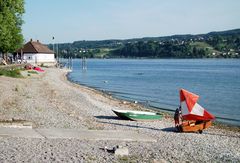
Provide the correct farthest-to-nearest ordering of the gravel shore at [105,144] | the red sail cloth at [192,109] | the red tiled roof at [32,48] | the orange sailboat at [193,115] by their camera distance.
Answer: the red tiled roof at [32,48] → the red sail cloth at [192,109] → the orange sailboat at [193,115] → the gravel shore at [105,144]

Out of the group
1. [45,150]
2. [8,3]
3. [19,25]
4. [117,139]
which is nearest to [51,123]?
[117,139]

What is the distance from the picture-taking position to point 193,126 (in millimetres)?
21641

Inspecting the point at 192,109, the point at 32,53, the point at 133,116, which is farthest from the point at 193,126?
the point at 32,53

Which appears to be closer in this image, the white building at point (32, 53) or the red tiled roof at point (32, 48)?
the white building at point (32, 53)

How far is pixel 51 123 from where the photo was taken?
773 inches

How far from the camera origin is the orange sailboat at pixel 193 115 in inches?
857

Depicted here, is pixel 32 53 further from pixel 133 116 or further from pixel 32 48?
pixel 133 116

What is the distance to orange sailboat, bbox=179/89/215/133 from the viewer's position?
21.8 m

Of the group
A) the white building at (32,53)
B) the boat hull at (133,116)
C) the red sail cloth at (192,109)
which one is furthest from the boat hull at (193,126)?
the white building at (32,53)

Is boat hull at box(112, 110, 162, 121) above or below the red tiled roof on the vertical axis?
below

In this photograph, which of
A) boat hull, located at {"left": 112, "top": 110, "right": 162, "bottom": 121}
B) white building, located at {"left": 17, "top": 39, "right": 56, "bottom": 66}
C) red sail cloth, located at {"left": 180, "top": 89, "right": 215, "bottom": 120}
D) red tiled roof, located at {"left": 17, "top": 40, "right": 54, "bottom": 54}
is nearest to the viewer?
red sail cloth, located at {"left": 180, "top": 89, "right": 215, "bottom": 120}

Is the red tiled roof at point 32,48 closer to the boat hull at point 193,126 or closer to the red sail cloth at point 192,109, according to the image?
the red sail cloth at point 192,109

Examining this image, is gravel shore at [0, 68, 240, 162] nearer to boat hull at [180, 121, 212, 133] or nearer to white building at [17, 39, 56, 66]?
boat hull at [180, 121, 212, 133]

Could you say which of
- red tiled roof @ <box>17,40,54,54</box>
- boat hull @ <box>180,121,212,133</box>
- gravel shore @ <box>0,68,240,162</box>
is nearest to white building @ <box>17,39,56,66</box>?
red tiled roof @ <box>17,40,54,54</box>
